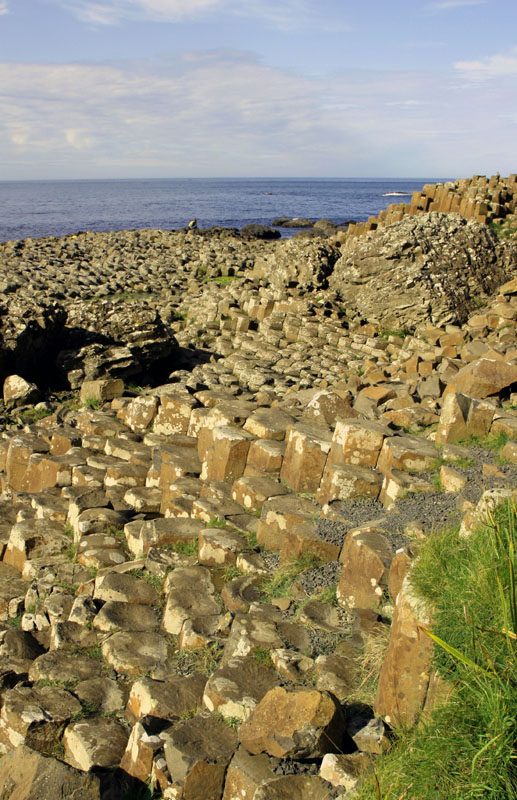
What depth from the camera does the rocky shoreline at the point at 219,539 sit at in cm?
389

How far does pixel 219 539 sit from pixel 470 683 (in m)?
3.43

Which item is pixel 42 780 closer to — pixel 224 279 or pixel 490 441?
pixel 490 441

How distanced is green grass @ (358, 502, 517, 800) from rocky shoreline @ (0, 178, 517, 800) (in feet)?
0.77

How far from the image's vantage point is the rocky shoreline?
153 inches

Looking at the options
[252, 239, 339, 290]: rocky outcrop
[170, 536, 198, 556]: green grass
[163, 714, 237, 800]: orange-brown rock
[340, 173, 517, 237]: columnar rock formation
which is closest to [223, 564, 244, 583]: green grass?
[170, 536, 198, 556]: green grass

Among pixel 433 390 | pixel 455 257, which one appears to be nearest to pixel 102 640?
pixel 433 390

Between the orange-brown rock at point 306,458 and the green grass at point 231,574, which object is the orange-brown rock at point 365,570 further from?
the orange-brown rock at point 306,458

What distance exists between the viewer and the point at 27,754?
4012 millimetres

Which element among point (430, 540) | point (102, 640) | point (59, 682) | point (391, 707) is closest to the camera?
point (391, 707)

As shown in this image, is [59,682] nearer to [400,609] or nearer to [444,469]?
[400,609]

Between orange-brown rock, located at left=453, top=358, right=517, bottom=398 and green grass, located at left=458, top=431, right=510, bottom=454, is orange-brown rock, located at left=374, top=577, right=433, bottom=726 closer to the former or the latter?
green grass, located at left=458, top=431, right=510, bottom=454

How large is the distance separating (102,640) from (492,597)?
Result: 139 inches

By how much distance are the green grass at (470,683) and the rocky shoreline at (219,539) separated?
24 cm

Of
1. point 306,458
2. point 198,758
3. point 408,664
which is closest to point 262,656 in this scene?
point 198,758
